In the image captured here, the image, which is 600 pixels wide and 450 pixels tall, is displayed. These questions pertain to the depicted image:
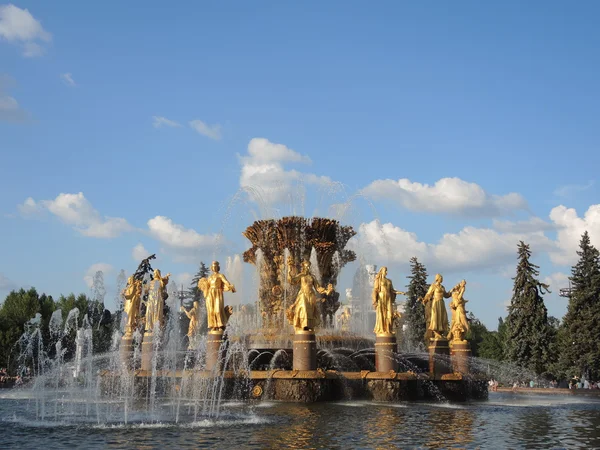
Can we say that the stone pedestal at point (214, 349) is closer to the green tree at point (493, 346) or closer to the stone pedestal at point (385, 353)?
the stone pedestal at point (385, 353)

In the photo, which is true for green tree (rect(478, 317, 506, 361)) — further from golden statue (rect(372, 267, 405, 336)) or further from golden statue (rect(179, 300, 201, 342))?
golden statue (rect(372, 267, 405, 336))

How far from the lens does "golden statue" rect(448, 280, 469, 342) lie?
24.8 metres

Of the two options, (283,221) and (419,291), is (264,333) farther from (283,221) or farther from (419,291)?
(419,291)

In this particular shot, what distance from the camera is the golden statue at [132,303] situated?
2782cm

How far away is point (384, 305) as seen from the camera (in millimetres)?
21859

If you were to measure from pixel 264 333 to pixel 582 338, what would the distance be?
24814mm

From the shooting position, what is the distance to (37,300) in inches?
2157

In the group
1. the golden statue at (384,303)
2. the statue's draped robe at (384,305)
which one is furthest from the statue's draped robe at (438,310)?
the statue's draped robe at (384,305)

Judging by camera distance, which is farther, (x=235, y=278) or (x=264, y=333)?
(x=235, y=278)

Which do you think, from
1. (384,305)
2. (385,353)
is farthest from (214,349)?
(384,305)

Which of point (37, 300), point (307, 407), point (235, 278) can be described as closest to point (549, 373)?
point (235, 278)

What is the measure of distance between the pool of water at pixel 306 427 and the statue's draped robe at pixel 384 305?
3331mm

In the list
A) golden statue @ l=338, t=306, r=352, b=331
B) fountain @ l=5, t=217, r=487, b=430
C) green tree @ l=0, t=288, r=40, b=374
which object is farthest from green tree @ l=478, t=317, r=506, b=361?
green tree @ l=0, t=288, r=40, b=374

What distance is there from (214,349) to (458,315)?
9.93 m
